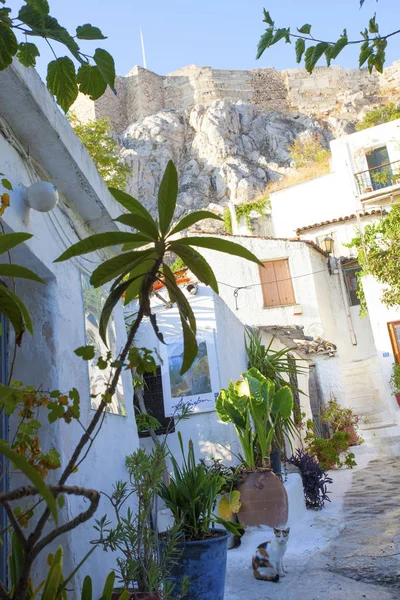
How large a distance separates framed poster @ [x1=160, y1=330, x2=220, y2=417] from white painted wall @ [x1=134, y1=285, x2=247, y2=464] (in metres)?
0.09

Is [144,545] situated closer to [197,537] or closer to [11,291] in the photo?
[197,537]

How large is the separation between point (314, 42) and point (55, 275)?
221cm

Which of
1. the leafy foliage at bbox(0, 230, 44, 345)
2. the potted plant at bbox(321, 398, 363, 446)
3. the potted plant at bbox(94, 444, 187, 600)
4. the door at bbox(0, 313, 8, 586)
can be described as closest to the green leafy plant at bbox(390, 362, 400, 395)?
the potted plant at bbox(321, 398, 363, 446)

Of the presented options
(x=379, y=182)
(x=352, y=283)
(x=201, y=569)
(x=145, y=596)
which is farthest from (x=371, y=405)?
(x=145, y=596)

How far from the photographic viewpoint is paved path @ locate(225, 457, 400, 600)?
4.23 meters

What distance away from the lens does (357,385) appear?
663 inches

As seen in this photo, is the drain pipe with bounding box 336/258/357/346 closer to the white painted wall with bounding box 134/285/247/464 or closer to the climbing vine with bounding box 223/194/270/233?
the climbing vine with bounding box 223/194/270/233

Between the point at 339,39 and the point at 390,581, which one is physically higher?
the point at 339,39

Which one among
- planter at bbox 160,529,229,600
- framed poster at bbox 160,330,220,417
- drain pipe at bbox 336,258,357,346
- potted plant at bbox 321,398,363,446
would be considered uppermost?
drain pipe at bbox 336,258,357,346

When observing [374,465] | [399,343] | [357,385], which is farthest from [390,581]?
[357,385]

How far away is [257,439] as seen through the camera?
673 centimetres

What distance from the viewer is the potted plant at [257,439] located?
20.0ft

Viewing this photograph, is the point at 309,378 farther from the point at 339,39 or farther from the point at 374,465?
the point at 339,39

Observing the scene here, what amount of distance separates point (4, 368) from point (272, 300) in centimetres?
1465
